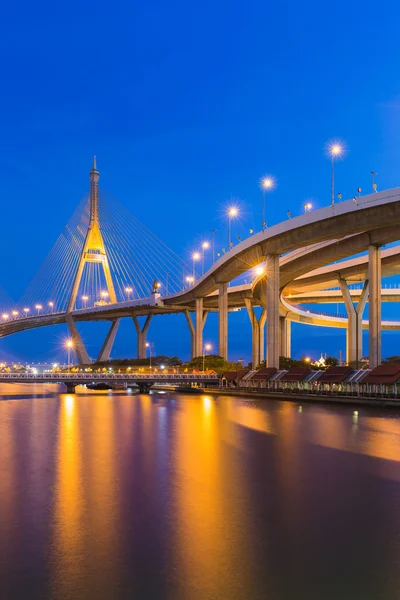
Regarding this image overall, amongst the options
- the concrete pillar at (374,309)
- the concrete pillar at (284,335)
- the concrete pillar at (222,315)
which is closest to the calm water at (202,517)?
the concrete pillar at (374,309)

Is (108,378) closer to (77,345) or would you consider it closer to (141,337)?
(77,345)

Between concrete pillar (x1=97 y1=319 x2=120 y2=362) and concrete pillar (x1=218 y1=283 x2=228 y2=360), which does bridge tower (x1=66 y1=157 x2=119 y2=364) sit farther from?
concrete pillar (x1=218 y1=283 x2=228 y2=360)

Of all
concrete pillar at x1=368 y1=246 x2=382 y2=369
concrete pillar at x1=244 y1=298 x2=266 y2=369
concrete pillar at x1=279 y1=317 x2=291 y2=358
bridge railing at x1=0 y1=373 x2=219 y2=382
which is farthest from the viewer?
concrete pillar at x1=279 y1=317 x2=291 y2=358

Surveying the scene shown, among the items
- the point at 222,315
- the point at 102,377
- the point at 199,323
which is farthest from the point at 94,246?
the point at 102,377

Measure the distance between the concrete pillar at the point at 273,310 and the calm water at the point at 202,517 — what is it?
2847cm

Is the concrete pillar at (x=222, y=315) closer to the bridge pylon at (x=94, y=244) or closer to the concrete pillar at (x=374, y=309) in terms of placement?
the bridge pylon at (x=94, y=244)

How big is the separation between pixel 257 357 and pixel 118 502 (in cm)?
8248

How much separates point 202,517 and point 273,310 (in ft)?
137

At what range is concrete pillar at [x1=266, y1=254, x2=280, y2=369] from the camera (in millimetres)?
50781

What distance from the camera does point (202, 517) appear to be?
11.4 m

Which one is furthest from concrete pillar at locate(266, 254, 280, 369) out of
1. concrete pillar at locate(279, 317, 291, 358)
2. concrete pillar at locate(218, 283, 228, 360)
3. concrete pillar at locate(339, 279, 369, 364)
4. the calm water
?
concrete pillar at locate(279, 317, 291, 358)

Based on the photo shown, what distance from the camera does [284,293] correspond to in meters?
85.1

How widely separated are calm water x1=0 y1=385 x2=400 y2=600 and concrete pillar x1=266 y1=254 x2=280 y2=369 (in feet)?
93.4

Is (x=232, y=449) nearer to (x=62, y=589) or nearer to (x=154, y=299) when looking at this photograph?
(x=62, y=589)
